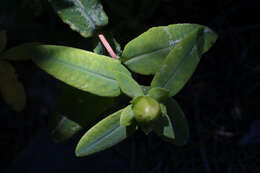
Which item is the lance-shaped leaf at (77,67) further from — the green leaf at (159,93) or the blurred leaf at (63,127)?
the blurred leaf at (63,127)

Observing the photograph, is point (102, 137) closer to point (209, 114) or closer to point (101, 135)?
point (101, 135)

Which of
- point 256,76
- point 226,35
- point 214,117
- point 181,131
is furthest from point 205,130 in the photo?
point 181,131

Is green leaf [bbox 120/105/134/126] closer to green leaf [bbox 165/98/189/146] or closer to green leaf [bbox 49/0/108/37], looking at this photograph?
green leaf [bbox 165/98/189/146]

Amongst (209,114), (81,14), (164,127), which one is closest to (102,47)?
(81,14)

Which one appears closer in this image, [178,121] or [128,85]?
[128,85]

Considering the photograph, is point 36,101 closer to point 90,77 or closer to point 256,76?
point 90,77

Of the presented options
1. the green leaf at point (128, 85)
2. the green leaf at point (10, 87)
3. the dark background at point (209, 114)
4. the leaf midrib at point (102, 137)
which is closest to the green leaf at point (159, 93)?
the green leaf at point (128, 85)

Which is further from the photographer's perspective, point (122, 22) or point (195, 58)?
point (122, 22)

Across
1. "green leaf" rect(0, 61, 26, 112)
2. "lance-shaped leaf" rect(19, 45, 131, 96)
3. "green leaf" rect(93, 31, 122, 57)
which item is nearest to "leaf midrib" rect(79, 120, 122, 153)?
"lance-shaped leaf" rect(19, 45, 131, 96)
